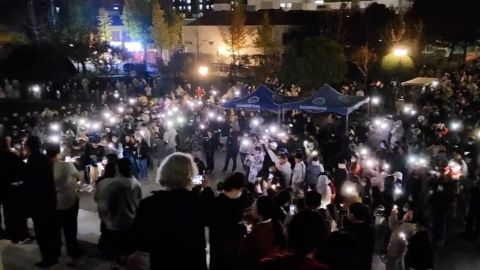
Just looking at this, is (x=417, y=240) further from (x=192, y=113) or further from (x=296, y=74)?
(x=296, y=74)

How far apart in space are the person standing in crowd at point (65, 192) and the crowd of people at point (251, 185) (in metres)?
0.02

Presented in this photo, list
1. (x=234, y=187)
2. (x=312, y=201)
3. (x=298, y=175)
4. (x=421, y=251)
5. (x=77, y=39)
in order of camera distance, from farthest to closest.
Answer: (x=77, y=39), (x=298, y=175), (x=421, y=251), (x=312, y=201), (x=234, y=187)

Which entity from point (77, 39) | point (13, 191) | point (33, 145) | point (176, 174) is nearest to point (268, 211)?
point (176, 174)

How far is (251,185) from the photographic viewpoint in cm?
824

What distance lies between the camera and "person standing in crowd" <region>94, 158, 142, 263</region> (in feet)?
19.0

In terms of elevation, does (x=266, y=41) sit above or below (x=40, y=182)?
above

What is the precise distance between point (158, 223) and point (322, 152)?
10735 mm

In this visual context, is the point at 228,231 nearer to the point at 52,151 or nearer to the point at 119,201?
the point at 119,201

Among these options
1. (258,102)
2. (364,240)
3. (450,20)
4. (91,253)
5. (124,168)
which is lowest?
(91,253)

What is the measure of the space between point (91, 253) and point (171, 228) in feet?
12.4

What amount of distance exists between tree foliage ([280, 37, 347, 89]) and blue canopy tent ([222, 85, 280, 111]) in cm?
588

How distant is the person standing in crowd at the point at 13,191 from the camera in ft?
20.3

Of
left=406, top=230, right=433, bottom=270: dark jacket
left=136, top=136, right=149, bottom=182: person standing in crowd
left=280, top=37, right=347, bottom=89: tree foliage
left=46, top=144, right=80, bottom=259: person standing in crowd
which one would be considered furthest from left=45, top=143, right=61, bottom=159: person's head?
left=280, top=37, right=347, bottom=89: tree foliage

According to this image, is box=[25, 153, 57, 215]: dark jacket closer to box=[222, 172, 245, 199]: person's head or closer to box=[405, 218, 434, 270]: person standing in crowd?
box=[222, 172, 245, 199]: person's head
